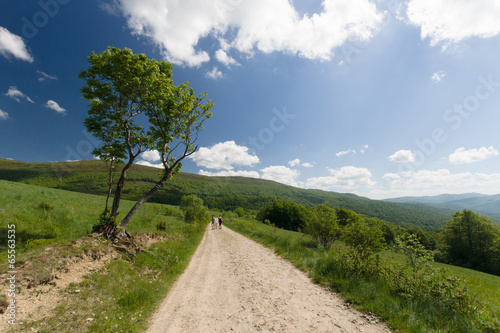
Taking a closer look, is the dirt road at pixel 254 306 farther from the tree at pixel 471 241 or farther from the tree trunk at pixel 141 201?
the tree at pixel 471 241

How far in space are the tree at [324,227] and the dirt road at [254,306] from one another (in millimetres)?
12393

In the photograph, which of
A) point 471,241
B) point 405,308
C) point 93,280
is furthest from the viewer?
point 471,241

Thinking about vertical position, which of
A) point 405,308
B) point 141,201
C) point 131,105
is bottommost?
point 405,308

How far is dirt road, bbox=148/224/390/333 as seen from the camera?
5172 millimetres

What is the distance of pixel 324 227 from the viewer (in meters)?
20.8

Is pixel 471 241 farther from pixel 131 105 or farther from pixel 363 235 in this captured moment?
pixel 131 105

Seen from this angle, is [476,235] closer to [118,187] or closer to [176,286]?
[176,286]

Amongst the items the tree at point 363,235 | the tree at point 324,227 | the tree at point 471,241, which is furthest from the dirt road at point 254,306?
the tree at point 471,241

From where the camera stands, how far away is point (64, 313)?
5004 millimetres

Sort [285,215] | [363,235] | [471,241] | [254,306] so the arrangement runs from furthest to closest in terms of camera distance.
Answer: [285,215], [471,241], [363,235], [254,306]

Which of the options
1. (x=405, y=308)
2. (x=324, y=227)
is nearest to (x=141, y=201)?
(x=405, y=308)

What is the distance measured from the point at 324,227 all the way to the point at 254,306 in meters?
16.8

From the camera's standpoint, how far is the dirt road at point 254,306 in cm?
517

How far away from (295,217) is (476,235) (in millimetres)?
58205
